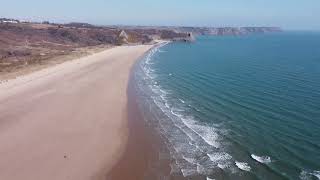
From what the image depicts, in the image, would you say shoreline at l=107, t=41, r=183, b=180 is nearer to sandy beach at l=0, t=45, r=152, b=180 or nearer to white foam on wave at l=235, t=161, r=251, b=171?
sandy beach at l=0, t=45, r=152, b=180

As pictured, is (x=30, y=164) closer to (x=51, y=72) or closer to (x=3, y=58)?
(x=51, y=72)

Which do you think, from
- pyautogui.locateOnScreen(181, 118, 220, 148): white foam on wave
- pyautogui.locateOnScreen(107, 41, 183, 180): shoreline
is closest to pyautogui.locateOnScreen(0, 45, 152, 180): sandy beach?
pyautogui.locateOnScreen(107, 41, 183, 180): shoreline

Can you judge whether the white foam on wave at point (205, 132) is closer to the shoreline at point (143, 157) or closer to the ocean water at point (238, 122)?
the ocean water at point (238, 122)

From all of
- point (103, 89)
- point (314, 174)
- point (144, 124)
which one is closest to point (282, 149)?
point (314, 174)

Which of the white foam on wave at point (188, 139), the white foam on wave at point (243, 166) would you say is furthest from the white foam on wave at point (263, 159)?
the white foam on wave at point (188, 139)

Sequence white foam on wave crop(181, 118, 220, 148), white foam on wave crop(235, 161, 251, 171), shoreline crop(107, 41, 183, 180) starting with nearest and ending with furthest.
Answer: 1. shoreline crop(107, 41, 183, 180)
2. white foam on wave crop(235, 161, 251, 171)
3. white foam on wave crop(181, 118, 220, 148)

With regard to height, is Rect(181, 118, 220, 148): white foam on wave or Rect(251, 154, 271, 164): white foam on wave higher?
Rect(251, 154, 271, 164): white foam on wave
